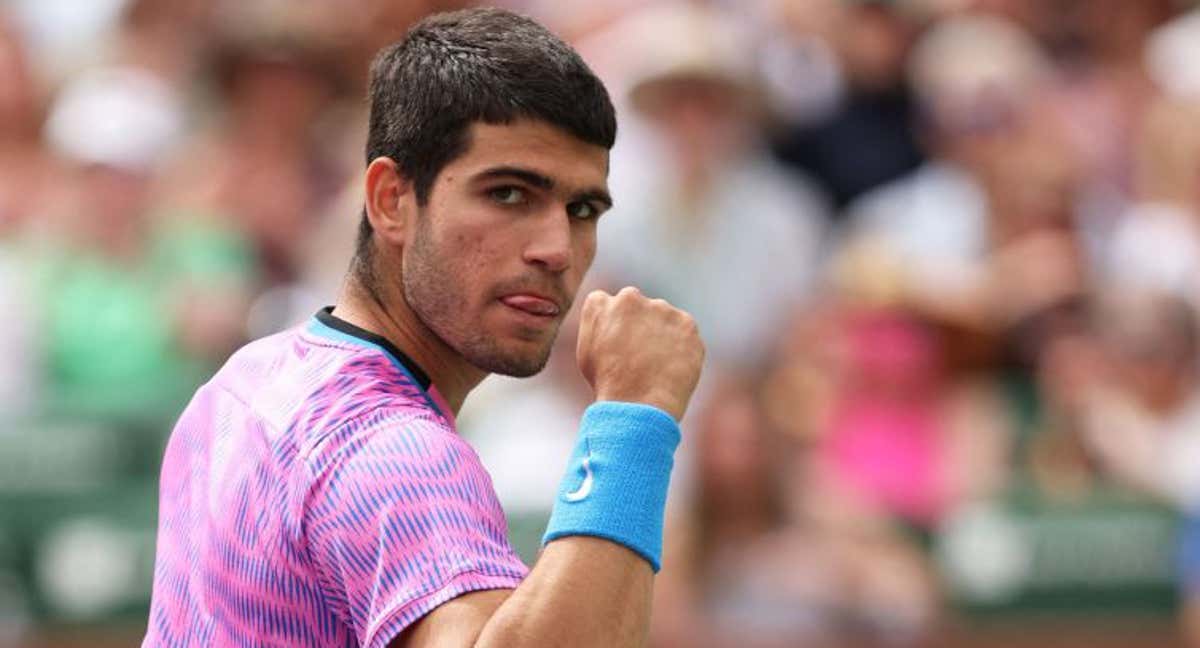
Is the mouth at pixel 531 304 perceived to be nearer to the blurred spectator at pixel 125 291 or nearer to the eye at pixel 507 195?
the eye at pixel 507 195

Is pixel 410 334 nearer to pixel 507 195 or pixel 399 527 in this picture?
pixel 507 195

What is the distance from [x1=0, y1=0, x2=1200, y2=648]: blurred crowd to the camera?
22.6 ft

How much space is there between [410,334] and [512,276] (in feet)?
0.66

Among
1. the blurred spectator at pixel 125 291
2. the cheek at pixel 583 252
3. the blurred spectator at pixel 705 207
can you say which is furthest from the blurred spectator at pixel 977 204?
the cheek at pixel 583 252

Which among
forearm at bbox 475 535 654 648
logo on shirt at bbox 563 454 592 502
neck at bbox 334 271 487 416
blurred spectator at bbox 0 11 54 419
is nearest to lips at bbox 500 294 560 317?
neck at bbox 334 271 487 416

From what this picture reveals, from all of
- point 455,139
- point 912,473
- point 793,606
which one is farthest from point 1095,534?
point 455,139

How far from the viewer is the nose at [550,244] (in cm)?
286

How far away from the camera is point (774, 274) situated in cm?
771

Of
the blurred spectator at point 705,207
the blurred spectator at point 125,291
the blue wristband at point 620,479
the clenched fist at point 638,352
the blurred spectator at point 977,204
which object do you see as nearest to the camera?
the blue wristband at point 620,479

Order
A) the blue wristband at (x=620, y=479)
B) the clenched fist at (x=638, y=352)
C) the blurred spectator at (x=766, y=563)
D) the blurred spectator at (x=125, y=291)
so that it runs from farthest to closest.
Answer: the blurred spectator at (x=125, y=291), the blurred spectator at (x=766, y=563), the clenched fist at (x=638, y=352), the blue wristband at (x=620, y=479)

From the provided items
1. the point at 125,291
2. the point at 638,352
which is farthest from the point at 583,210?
the point at 125,291

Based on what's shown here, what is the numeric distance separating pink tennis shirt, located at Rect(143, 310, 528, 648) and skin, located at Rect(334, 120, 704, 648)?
0.27 feet

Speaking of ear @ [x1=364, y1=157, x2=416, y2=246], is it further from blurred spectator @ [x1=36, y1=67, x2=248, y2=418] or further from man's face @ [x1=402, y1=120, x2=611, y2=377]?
blurred spectator @ [x1=36, y1=67, x2=248, y2=418]

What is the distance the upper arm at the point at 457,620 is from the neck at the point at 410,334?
1.72 feet
